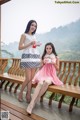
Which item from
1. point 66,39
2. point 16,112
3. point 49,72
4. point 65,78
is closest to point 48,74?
point 49,72

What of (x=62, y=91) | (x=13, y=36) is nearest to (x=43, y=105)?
(x=62, y=91)

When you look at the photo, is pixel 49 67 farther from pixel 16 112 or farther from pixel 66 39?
pixel 66 39

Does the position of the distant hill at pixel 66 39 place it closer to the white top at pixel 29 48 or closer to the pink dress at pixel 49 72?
the pink dress at pixel 49 72

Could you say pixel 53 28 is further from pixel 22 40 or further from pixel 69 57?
pixel 22 40

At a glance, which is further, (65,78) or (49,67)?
(65,78)

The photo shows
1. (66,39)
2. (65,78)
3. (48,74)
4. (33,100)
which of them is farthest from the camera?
(66,39)

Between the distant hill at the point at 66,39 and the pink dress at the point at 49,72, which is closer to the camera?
the pink dress at the point at 49,72

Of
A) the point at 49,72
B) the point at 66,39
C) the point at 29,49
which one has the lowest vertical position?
the point at 49,72

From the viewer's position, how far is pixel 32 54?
137 inches

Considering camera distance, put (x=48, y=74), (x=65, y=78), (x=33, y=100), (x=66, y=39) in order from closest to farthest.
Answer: (x=33, y=100) < (x=48, y=74) < (x=65, y=78) < (x=66, y=39)

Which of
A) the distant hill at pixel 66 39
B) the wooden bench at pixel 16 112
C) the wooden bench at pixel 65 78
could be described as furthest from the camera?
Result: the distant hill at pixel 66 39

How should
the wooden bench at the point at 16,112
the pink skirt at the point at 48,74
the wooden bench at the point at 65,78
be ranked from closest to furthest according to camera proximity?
the wooden bench at the point at 16,112
the wooden bench at the point at 65,78
the pink skirt at the point at 48,74

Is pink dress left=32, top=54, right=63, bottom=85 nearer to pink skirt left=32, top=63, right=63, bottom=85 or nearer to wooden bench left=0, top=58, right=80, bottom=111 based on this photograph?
pink skirt left=32, top=63, right=63, bottom=85

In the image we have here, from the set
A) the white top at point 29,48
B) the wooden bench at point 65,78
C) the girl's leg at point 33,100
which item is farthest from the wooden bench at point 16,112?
the white top at point 29,48
